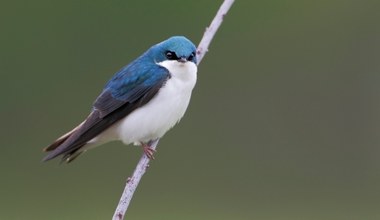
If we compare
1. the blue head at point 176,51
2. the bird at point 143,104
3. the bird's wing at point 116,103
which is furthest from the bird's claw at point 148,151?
the blue head at point 176,51

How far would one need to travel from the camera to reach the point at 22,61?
8.91 m

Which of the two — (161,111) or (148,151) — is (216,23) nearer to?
(161,111)

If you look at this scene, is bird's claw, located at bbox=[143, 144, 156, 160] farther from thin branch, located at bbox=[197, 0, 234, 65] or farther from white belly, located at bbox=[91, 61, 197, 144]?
thin branch, located at bbox=[197, 0, 234, 65]

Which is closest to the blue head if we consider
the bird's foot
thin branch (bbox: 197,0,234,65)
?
thin branch (bbox: 197,0,234,65)

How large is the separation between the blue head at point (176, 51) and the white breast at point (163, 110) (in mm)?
24

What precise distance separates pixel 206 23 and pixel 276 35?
2.13 ft

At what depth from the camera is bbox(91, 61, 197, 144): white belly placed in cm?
459

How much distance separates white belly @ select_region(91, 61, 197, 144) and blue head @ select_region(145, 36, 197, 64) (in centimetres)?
2

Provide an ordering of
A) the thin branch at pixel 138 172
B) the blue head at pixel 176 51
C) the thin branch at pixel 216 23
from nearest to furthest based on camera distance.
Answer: the thin branch at pixel 138 172, the blue head at pixel 176 51, the thin branch at pixel 216 23

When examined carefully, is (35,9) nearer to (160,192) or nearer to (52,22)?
(52,22)

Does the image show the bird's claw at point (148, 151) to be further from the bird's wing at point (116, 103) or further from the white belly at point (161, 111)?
the bird's wing at point (116, 103)

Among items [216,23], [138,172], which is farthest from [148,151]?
[216,23]

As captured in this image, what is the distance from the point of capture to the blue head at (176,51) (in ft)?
14.8

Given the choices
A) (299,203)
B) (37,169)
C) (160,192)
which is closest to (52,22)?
(37,169)
